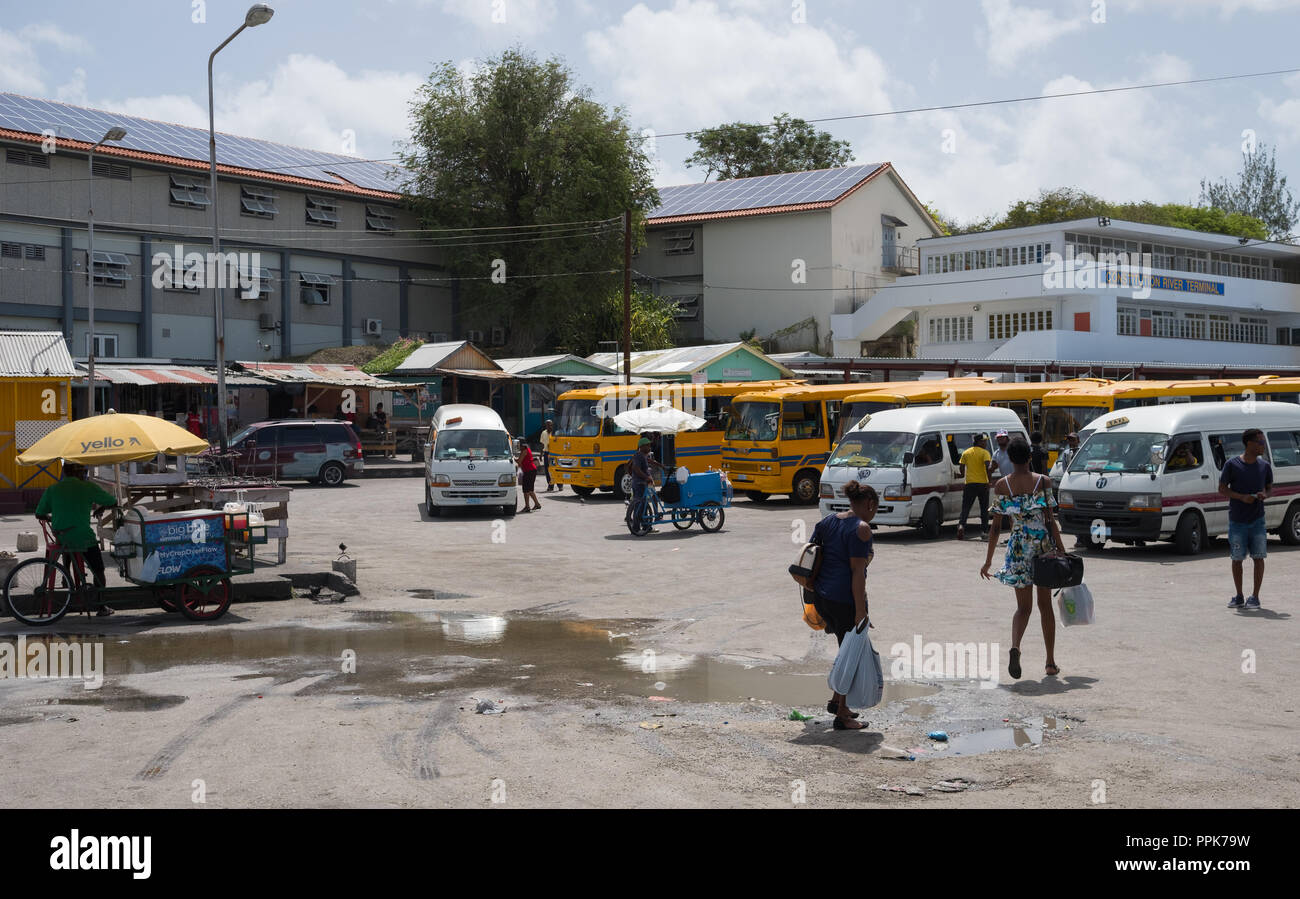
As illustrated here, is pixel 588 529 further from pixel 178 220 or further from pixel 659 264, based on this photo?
pixel 659 264

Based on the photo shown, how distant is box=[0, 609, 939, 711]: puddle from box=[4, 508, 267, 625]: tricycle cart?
670 millimetres

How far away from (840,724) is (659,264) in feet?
174

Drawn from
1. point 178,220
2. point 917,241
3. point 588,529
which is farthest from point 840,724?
point 917,241

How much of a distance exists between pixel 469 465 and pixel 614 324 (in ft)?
101

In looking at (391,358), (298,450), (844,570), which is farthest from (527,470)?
(391,358)

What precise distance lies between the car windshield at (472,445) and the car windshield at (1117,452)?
12089 mm

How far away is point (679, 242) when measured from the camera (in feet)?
193

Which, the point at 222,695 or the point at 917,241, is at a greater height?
the point at 917,241

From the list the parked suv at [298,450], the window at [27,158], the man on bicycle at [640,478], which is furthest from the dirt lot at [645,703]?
the window at [27,158]

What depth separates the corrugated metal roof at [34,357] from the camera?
82.3 feet

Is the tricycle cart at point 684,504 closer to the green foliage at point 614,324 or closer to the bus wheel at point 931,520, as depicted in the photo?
the bus wheel at point 931,520

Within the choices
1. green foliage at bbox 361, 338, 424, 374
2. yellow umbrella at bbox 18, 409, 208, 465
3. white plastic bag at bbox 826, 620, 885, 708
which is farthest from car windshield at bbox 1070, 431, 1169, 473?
green foliage at bbox 361, 338, 424, 374

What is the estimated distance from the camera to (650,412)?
85.6 feet

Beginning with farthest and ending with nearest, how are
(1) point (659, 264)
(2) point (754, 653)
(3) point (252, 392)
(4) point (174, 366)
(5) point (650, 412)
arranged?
(1) point (659, 264)
(3) point (252, 392)
(4) point (174, 366)
(5) point (650, 412)
(2) point (754, 653)
